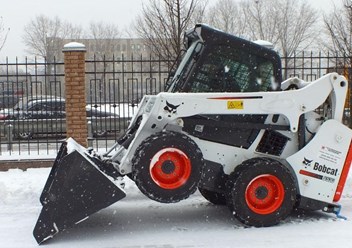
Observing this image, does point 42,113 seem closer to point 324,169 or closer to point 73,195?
point 73,195

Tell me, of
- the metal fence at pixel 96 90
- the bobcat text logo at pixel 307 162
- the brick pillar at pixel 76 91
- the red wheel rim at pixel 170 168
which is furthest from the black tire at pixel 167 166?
the metal fence at pixel 96 90

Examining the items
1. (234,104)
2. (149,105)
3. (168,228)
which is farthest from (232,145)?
(168,228)

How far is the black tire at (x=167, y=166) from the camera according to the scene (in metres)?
5.98

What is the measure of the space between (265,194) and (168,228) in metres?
1.27

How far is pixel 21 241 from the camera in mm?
5945

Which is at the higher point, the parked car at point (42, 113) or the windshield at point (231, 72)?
the windshield at point (231, 72)

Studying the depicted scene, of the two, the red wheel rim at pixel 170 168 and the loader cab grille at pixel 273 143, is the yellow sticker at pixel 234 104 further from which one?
the red wheel rim at pixel 170 168

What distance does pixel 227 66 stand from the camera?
21.5ft

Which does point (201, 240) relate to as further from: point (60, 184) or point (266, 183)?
point (60, 184)

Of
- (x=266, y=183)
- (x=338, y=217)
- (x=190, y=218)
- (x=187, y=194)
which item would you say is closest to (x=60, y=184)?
(x=187, y=194)

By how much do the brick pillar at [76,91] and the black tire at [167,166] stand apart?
460 centimetres

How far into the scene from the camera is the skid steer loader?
19.6 feet

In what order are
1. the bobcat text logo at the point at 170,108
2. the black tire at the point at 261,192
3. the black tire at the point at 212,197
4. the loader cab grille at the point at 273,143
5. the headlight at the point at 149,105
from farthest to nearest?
the black tire at the point at 212,197
the loader cab grille at the point at 273,143
the headlight at the point at 149,105
the black tire at the point at 261,192
the bobcat text logo at the point at 170,108

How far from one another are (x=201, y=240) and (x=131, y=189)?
239cm
